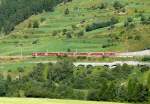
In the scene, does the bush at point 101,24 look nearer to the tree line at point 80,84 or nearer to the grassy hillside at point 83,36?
the grassy hillside at point 83,36

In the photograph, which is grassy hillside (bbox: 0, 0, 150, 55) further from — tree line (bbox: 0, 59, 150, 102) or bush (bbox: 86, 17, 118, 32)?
tree line (bbox: 0, 59, 150, 102)

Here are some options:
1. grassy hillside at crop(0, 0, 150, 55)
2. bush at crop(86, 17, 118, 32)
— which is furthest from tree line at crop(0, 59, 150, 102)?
bush at crop(86, 17, 118, 32)

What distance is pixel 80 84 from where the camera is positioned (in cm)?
8938

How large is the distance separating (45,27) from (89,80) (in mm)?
105935

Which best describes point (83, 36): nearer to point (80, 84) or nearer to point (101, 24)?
point (101, 24)

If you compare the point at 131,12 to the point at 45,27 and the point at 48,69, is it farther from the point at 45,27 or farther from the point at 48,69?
the point at 48,69

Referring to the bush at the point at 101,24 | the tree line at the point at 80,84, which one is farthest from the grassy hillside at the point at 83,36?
the tree line at the point at 80,84

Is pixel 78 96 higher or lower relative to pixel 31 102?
lower

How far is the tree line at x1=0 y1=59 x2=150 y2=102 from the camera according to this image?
227 ft

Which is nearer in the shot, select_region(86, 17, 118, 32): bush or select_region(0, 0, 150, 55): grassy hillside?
select_region(0, 0, 150, 55): grassy hillside

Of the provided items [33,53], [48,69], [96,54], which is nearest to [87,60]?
[96,54]

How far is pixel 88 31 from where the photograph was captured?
578ft

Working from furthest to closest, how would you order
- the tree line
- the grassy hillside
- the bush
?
1. the bush
2. the grassy hillside
3. the tree line

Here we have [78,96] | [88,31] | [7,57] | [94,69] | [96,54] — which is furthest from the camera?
[88,31]
